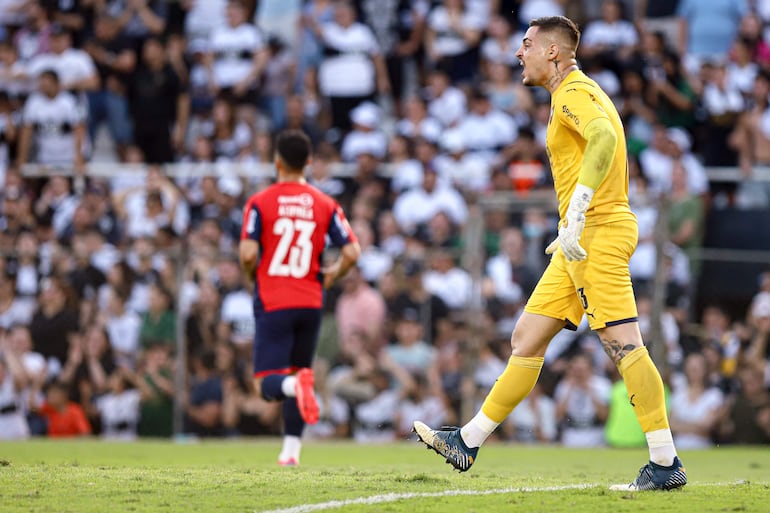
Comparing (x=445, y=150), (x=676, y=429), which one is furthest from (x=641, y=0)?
(x=676, y=429)

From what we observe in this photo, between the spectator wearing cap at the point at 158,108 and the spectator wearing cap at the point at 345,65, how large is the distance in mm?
2184

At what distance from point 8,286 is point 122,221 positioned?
1.87 meters

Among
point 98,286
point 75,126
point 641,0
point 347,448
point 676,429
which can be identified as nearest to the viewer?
point 347,448

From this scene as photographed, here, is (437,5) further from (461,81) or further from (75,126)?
(75,126)

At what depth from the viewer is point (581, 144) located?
720 cm

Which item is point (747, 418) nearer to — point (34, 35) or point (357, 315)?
point (357, 315)

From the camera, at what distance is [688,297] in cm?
1510

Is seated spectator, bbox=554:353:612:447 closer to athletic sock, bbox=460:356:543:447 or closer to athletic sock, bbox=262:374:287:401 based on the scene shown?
athletic sock, bbox=262:374:287:401

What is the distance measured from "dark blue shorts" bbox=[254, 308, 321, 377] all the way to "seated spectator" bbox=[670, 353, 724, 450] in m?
6.20

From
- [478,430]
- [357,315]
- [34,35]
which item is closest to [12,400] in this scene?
[357,315]

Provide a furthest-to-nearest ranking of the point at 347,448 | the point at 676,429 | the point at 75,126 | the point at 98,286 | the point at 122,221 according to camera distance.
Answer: the point at 75,126 → the point at 122,221 → the point at 98,286 → the point at 676,429 → the point at 347,448

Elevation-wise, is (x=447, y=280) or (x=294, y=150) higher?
(x=294, y=150)

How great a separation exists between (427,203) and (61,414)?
5.21 metres

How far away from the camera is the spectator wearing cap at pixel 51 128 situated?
61.1 ft
